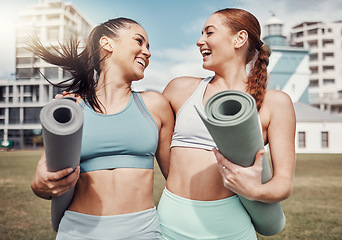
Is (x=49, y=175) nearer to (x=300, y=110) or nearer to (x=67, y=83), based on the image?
(x=67, y=83)

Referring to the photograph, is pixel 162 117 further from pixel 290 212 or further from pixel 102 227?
pixel 290 212

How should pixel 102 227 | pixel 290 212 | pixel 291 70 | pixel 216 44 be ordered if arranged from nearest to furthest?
1. pixel 102 227
2. pixel 216 44
3. pixel 290 212
4. pixel 291 70

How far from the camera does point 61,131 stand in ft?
4.66

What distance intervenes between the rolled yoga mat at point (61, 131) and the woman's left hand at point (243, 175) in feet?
2.42

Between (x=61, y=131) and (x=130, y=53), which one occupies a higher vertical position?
(x=130, y=53)

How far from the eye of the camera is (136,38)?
7.82 ft

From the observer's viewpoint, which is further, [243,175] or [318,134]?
[318,134]

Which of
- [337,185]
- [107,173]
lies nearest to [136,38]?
[107,173]

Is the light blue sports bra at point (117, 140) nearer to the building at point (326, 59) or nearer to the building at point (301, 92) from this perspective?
the building at point (301, 92)

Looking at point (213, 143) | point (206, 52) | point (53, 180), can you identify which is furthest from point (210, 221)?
point (206, 52)

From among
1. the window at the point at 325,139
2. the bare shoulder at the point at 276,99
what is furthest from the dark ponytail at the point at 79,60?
the window at the point at 325,139

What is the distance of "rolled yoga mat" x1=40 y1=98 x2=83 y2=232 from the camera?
1432 mm

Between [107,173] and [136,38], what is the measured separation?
97 cm

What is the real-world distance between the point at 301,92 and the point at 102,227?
42728 mm
